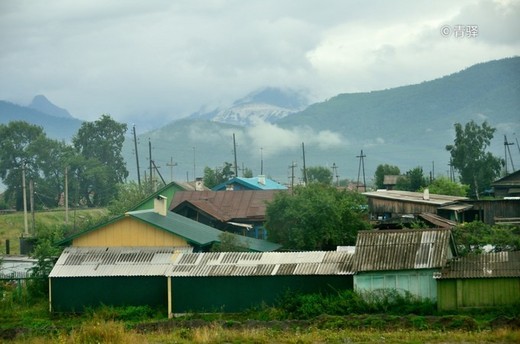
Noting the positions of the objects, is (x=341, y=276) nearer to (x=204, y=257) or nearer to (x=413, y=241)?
(x=413, y=241)

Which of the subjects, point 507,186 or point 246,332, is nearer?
point 246,332

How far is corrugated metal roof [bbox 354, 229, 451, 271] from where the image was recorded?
29.0 metres

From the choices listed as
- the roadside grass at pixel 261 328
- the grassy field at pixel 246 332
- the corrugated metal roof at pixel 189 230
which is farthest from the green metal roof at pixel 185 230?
the grassy field at pixel 246 332

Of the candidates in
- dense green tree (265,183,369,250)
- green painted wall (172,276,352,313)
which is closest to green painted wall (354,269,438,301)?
green painted wall (172,276,352,313)

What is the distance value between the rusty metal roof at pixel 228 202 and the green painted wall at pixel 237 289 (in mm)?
21141

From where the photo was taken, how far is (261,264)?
31.3 meters

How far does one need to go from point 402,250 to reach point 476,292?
264cm

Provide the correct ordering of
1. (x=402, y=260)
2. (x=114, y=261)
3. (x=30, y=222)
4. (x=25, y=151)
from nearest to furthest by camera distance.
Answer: (x=402, y=260), (x=114, y=261), (x=30, y=222), (x=25, y=151)

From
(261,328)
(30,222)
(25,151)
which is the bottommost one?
(261,328)

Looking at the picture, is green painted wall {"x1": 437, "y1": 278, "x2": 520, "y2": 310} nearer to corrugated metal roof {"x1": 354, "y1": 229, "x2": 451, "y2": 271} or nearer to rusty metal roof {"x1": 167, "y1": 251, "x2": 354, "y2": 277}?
corrugated metal roof {"x1": 354, "y1": 229, "x2": 451, "y2": 271}

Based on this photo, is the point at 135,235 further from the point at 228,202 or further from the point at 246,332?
the point at 228,202

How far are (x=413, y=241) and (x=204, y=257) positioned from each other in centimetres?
735

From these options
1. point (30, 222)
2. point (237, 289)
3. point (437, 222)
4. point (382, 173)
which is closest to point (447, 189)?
point (382, 173)

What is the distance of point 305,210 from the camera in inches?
1635
